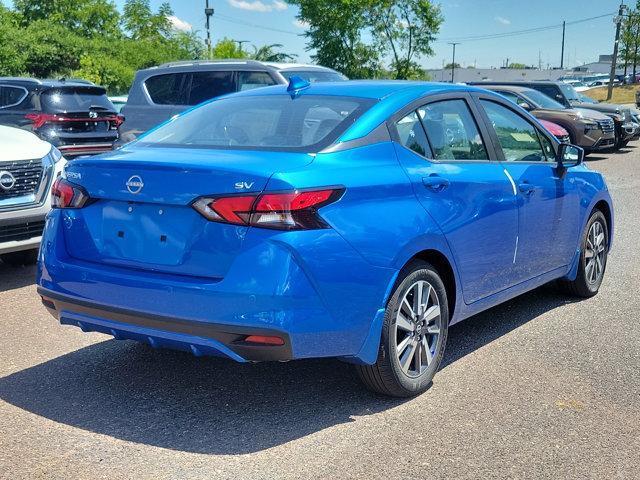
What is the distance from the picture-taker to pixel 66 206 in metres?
4.04

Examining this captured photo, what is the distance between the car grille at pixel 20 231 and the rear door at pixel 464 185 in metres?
3.67

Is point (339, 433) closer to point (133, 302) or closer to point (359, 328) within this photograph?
point (359, 328)

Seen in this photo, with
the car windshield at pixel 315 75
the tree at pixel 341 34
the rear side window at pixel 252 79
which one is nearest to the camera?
the rear side window at pixel 252 79

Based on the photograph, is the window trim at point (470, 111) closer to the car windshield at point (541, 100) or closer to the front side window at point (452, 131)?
the front side window at point (452, 131)

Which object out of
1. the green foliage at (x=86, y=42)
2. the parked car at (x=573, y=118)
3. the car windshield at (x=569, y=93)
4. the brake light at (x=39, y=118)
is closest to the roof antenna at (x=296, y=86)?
the brake light at (x=39, y=118)

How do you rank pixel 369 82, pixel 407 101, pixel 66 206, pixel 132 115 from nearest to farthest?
pixel 66 206, pixel 407 101, pixel 369 82, pixel 132 115

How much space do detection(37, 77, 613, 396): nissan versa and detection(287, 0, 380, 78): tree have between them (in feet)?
131

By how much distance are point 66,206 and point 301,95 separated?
57.9 inches

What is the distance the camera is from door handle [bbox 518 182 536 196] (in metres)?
5.04

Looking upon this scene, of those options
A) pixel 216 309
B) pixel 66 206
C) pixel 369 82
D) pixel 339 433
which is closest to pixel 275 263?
pixel 216 309

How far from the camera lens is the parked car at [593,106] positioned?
64.8 feet

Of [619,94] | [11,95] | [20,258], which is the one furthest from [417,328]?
[619,94]

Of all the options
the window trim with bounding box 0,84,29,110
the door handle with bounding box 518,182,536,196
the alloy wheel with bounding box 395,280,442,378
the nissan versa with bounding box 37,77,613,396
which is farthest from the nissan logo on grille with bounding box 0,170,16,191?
the window trim with bounding box 0,84,29,110

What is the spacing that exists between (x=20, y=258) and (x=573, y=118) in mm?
13530
